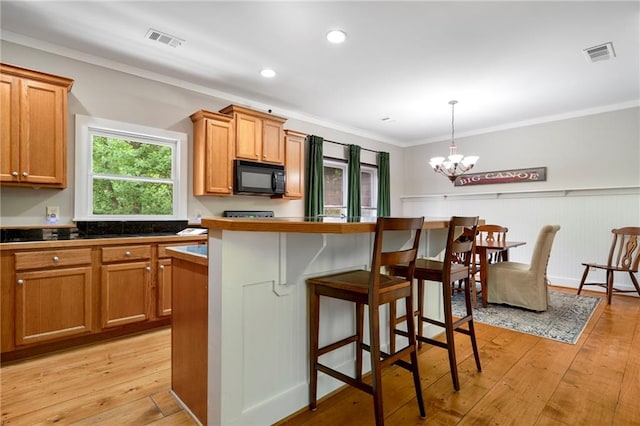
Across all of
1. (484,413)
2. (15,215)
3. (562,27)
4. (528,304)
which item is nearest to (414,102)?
(562,27)

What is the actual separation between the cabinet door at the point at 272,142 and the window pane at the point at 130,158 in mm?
1148

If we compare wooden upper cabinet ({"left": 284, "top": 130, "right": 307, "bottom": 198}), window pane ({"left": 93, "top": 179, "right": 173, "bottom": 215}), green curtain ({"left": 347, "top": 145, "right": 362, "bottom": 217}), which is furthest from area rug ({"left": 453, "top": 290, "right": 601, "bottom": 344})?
window pane ({"left": 93, "top": 179, "right": 173, "bottom": 215})

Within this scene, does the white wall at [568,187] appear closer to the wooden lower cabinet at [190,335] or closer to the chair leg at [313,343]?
the chair leg at [313,343]

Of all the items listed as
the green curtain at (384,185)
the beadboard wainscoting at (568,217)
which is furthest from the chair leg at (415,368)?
the green curtain at (384,185)

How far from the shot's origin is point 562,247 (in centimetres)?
502

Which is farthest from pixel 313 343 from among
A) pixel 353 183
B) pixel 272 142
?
pixel 353 183

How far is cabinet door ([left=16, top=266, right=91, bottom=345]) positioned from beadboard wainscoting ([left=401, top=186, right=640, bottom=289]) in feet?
14.6

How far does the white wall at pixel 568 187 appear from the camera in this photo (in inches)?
179

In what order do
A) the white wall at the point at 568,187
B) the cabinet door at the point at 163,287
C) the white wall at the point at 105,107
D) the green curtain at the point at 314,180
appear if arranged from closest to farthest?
1. the white wall at the point at 105,107
2. the cabinet door at the point at 163,287
3. the white wall at the point at 568,187
4. the green curtain at the point at 314,180

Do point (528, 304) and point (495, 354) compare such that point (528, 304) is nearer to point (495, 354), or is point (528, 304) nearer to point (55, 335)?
point (495, 354)

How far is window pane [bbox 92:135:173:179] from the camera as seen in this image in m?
3.34

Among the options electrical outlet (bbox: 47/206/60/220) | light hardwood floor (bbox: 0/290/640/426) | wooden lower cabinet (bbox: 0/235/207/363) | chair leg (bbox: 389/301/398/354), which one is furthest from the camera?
electrical outlet (bbox: 47/206/60/220)

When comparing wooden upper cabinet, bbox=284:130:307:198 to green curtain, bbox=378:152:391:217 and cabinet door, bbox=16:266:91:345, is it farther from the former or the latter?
cabinet door, bbox=16:266:91:345

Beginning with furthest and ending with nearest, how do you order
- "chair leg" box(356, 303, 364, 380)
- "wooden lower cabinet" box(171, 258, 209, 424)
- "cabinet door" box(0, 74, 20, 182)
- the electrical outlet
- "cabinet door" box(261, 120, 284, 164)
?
"cabinet door" box(261, 120, 284, 164) < the electrical outlet < "cabinet door" box(0, 74, 20, 182) < "chair leg" box(356, 303, 364, 380) < "wooden lower cabinet" box(171, 258, 209, 424)
